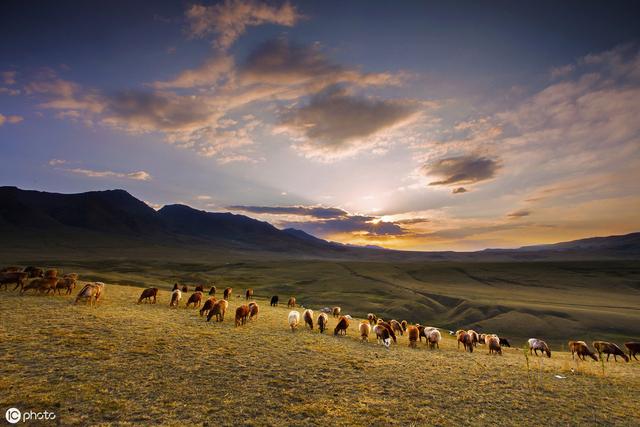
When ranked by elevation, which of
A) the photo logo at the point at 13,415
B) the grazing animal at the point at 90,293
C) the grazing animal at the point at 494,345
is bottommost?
the grazing animal at the point at 494,345

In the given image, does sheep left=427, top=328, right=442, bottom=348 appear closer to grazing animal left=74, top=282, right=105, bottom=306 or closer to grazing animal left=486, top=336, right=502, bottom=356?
grazing animal left=486, top=336, right=502, bottom=356

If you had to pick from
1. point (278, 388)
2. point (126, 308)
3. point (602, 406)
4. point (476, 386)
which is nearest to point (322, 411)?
point (278, 388)


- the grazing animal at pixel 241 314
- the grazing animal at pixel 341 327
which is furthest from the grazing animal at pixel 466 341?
the grazing animal at pixel 241 314

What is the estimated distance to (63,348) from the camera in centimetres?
1213

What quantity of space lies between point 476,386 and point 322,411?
22.2 ft

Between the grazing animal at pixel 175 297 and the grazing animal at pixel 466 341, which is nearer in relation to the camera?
the grazing animal at pixel 466 341

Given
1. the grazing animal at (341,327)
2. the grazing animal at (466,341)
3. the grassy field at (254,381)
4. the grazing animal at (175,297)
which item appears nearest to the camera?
the grassy field at (254,381)

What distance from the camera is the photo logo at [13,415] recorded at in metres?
7.54

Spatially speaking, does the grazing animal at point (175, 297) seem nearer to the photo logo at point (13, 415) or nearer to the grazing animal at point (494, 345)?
the photo logo at point (13, 415)

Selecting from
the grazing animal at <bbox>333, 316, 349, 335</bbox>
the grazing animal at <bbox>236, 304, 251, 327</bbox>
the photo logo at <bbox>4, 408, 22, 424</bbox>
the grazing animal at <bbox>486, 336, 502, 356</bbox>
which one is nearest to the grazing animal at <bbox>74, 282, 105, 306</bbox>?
the grazing animal at <bbox>236, 304, 251, 327</bbox>

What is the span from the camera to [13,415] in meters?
7.68

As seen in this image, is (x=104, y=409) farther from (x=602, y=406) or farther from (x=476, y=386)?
(x=602, y=406)

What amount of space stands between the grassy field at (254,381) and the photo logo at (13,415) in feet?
1.14

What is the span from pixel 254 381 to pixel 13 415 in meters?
6.08
